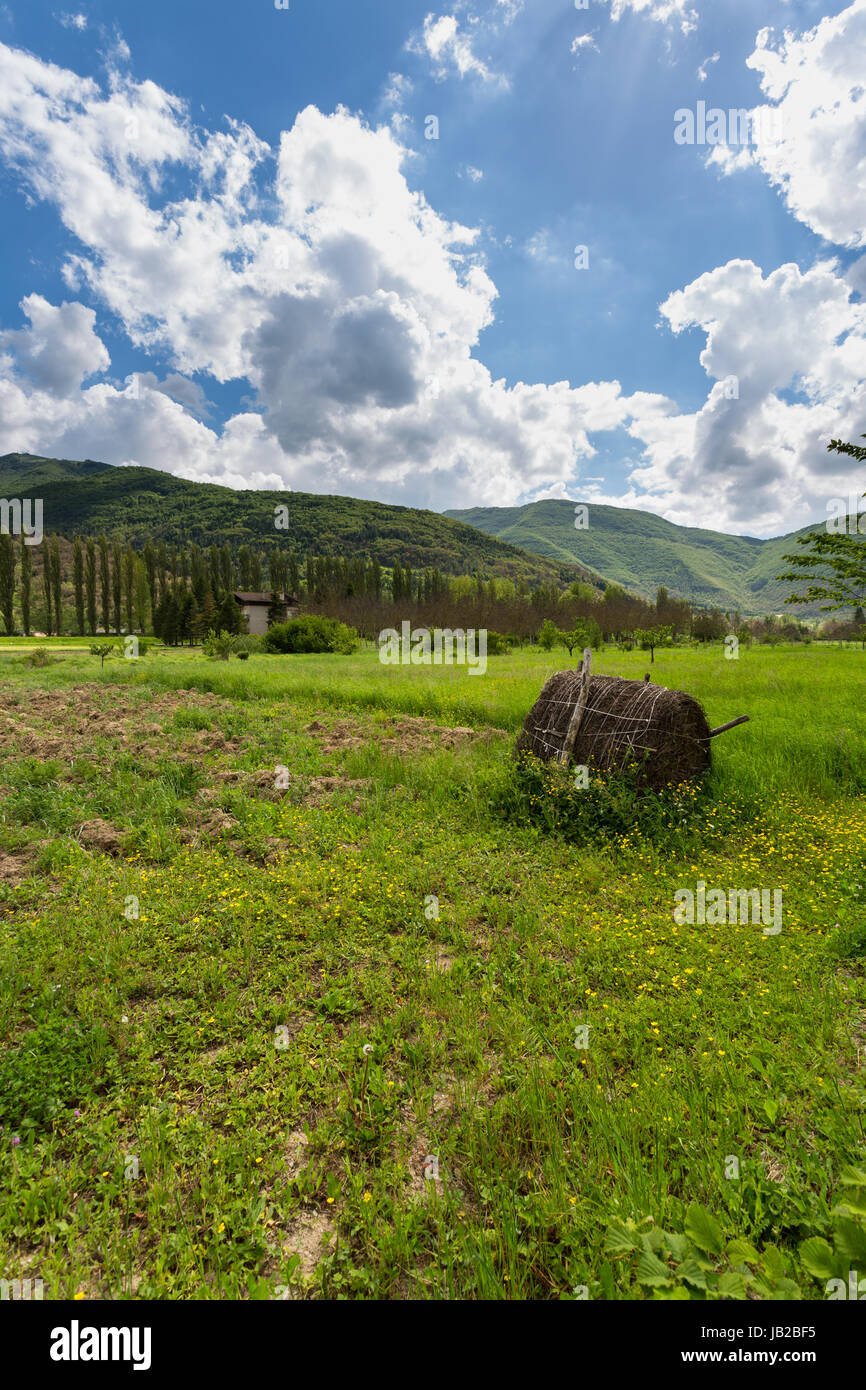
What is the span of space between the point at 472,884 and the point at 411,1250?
443 centimetres

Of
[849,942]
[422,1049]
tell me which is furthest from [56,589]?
[849,942]

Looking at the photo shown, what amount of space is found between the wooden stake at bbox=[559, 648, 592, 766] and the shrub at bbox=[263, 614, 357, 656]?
45690 mm

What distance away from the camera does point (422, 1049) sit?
4215 mm

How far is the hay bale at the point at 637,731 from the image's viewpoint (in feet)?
30.9

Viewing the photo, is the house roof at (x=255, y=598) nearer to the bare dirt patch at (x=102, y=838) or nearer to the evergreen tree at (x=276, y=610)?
the evergreen tree at (x=276, y=610)

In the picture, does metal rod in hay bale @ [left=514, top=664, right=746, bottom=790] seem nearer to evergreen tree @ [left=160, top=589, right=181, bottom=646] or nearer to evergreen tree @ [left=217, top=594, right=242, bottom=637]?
evergreen tree @ [left=217, top=594, right=242, bottom=637]

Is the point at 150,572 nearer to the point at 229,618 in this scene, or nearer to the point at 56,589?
the point at 56,589

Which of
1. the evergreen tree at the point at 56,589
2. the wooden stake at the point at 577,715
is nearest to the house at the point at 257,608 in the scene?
the evergreen tree at the point at 56,589

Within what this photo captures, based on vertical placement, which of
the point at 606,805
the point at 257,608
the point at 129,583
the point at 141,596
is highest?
the point at 129,583

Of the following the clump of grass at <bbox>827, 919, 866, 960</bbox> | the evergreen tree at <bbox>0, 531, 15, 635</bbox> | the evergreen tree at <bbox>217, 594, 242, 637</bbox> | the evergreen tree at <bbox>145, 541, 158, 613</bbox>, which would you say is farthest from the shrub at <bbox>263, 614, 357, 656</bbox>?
the evergreen tree at <bbox>145, 541, 158, 613</bbox>

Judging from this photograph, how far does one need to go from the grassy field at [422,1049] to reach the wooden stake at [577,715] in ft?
4.93

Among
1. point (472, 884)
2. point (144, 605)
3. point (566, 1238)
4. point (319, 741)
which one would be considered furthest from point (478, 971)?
point (144, 605)

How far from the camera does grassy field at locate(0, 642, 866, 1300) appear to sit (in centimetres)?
270

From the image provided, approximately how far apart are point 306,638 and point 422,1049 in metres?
53.3
